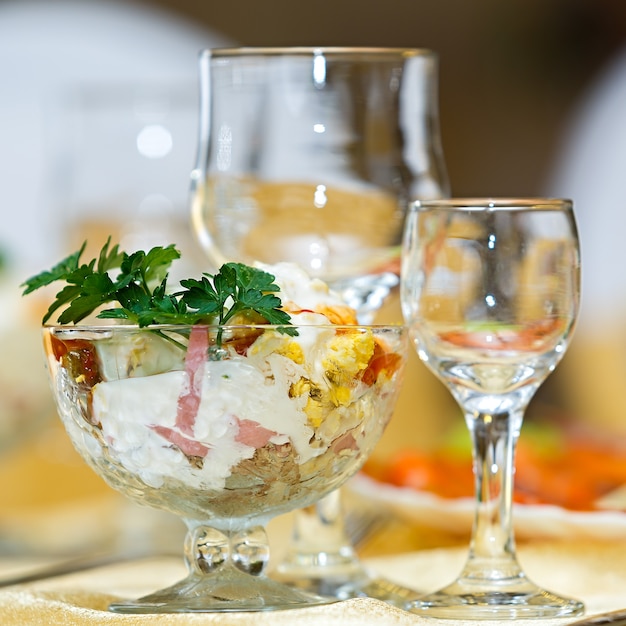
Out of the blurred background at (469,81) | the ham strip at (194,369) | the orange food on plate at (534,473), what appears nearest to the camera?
the ham strip at (194,369)

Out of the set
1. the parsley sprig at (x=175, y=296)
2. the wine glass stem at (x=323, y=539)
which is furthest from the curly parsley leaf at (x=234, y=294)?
the wine glass stem at (x=323, y=539)

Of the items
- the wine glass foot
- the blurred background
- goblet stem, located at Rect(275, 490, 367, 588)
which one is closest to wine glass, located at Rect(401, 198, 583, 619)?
the wine glass foot

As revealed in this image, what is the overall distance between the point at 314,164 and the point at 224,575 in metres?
0.29

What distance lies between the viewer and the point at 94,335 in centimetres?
48

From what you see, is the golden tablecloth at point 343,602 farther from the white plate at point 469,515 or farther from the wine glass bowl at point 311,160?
the wine glass bowl at point 311,160

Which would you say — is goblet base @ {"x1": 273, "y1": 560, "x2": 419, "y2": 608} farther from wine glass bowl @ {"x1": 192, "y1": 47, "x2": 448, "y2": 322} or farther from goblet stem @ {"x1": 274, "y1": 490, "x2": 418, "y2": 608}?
wine glass bowl @ {"x1": 192, "y1": 47, "x2": 448, "y2": 322}

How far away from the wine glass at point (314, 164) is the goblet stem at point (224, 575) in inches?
6.3

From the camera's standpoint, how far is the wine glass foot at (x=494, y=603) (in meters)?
0.51

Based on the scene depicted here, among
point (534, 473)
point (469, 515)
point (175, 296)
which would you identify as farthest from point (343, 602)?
point (534, 473)

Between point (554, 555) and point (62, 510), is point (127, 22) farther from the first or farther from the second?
point (554, 555)

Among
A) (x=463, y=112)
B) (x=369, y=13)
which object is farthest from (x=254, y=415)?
(x=463, y=112)

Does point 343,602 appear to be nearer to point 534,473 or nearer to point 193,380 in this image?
point 193,380

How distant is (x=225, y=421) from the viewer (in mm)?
466

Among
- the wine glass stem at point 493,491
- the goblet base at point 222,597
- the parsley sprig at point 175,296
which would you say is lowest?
the goblet base at point 222,597
